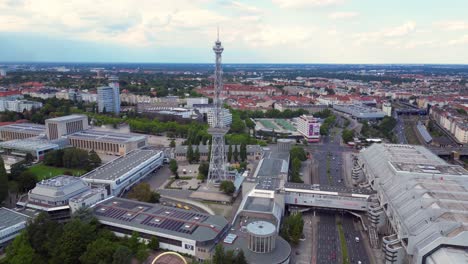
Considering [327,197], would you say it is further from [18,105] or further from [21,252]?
[18,105]

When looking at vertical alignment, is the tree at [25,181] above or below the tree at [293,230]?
above

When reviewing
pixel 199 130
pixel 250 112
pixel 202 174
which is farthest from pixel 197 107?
pixel 202 174

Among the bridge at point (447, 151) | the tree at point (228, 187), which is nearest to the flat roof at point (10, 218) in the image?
the tree at point (228, 187)

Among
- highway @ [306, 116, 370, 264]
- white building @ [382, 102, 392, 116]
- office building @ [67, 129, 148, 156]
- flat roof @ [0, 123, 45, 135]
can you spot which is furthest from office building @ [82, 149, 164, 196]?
white building @ [382, 102, 392, 116]

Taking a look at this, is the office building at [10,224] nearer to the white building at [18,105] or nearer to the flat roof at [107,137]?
the flat roof at [107,137]

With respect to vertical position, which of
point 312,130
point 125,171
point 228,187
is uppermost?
point 312,130

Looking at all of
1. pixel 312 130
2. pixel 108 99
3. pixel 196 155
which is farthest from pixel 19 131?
pixel 312 130

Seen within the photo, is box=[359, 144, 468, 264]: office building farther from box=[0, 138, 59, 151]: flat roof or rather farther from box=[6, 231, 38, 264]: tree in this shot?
box=[0, 138, 59, 151]: flat roof

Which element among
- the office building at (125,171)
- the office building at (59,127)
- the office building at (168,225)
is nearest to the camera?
the office building at (168,225)
